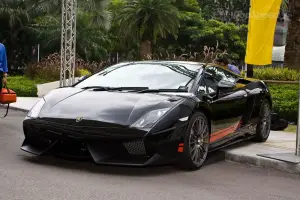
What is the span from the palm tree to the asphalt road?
28001 millimetres

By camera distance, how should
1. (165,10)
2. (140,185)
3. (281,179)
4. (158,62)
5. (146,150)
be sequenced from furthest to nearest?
1. (165,10)
2. (158,62)
3. (281,179)
4. (146,150)
5. (140,185)

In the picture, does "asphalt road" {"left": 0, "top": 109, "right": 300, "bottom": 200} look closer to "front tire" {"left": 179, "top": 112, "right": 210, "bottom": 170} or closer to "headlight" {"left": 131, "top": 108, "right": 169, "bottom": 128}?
"front tire" {"left": 179, "top": 112, "right": 210, "bottom": 170}

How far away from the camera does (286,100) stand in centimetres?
1214

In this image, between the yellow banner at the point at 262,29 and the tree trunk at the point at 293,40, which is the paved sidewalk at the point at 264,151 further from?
the tree trunk at the point at 293,40

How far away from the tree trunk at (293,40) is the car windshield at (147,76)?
8.54m

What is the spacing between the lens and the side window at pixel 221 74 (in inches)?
279

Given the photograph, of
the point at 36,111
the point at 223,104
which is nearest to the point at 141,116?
the point at 36,111

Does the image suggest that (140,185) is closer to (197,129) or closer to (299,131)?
(197,129)

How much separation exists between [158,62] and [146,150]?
78.5 inches

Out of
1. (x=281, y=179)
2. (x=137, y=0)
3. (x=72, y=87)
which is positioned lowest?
(x=281, y=179)

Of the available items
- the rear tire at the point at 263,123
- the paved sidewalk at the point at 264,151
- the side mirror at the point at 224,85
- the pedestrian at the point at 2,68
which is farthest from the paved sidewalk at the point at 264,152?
the pedestrian at the point at 2,68

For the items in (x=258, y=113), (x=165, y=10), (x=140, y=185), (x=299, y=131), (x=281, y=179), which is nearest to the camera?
(x=140, y=185)

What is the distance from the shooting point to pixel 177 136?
221 inches

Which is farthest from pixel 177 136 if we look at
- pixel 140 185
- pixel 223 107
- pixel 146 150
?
pixel 223 107
